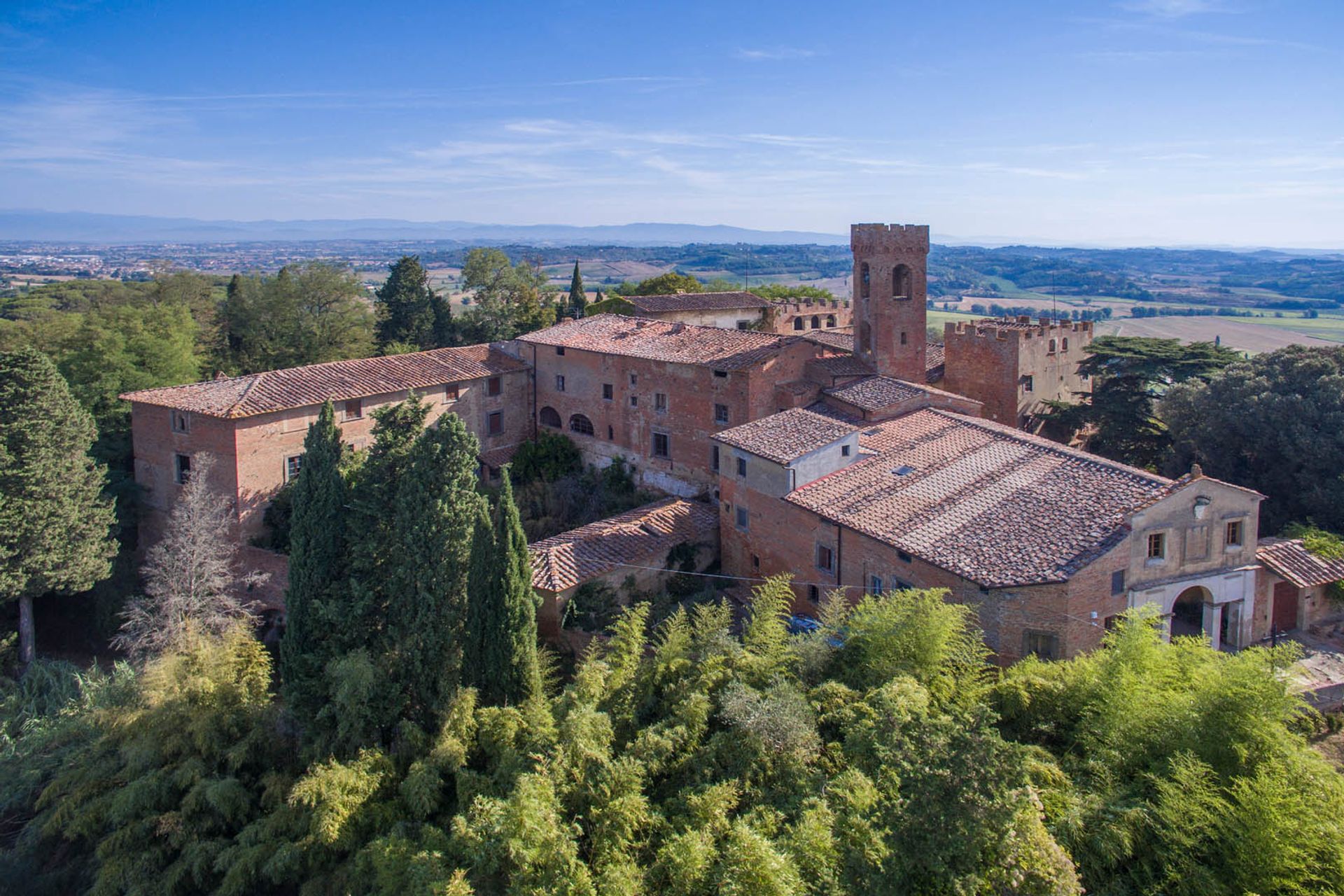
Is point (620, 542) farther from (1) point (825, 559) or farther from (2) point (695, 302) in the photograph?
(2) point (695, 302)

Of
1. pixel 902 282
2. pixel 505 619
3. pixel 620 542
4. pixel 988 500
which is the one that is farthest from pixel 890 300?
pixel 505 619

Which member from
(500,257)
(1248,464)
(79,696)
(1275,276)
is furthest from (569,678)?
(1275,276)

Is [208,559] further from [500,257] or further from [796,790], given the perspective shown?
[500,257]

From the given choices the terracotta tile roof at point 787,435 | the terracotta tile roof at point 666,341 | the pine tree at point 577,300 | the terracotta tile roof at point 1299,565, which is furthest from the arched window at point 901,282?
the pine tree at point 577,300

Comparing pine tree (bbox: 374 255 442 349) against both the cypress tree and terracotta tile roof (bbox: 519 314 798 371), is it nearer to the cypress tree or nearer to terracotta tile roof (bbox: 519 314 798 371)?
terracotta tile roof (bbox: 519 314 798 371)

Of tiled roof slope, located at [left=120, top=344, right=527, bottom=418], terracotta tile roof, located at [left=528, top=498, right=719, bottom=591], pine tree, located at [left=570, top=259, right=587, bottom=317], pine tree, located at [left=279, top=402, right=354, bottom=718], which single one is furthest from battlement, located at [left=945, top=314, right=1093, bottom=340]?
pine tree, located at [left=570, top=259, right=587, bottom=317]

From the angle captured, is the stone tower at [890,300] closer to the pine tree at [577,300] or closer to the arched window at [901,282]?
the arched window at [901,282]

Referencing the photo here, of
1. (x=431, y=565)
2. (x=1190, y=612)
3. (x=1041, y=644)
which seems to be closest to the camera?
(x=1041, y=644)
